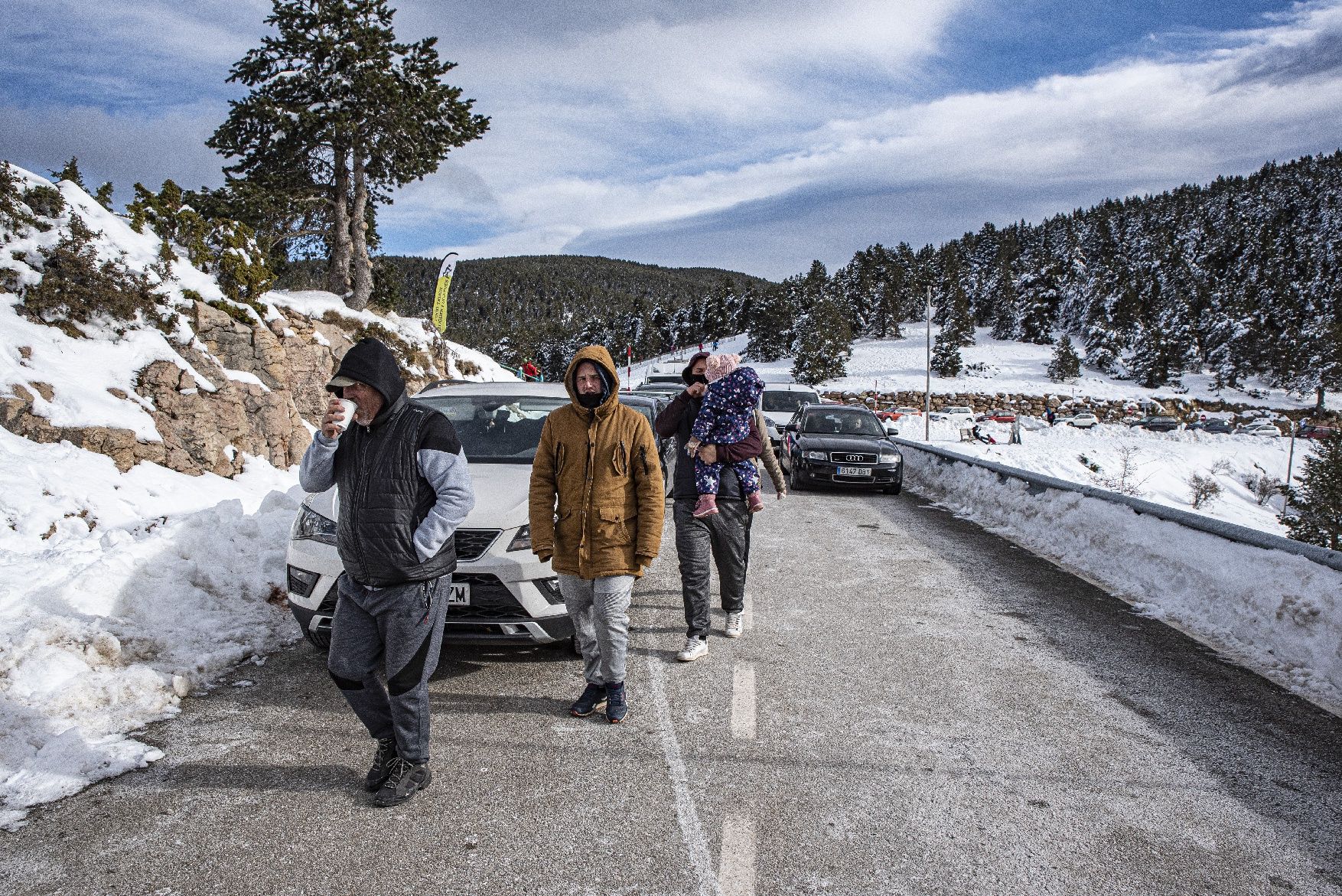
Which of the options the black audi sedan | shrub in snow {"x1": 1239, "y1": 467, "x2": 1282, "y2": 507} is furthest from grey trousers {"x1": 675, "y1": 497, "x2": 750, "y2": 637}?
shrub in snow {"x1": 1239, "y1": 467, "x2": 1282, "y2": 507}

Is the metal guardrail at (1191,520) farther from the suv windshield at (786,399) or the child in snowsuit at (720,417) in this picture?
the suv windshield at (786,399)

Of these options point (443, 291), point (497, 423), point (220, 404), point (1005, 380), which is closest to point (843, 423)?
point (497, 423)

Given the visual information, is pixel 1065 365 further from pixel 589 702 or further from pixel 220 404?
pixel 589 702

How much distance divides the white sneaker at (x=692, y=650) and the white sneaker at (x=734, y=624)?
0.42 metres

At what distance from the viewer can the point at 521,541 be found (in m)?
4.47

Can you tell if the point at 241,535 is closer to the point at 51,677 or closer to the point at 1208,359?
the point at 51,677

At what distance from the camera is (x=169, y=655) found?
14.9 feet

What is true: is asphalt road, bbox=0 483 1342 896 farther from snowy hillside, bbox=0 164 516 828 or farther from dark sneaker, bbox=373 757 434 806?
snowy hillside, bbox=0 164 516 828

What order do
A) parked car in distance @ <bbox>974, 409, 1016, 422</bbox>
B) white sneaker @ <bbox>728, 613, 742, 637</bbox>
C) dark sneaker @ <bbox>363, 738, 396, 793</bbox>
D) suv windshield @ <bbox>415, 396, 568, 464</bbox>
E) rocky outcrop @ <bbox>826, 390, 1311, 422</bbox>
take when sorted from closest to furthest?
dark sneaker @ <bbox>363, 738, 396, 793</bbox> < white sneaker @ <bbox>728, 613, 742, 637</bbox> < suv windshield @ <bbox>415, 396, 568, 464</bbox> < parked car in distance @ <bbox>974, 409, 1016, 422</bbox> < rocky outcrop @ <bbox>826, 390, 1311, 422</bbox>

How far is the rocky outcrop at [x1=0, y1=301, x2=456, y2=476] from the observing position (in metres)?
8.75

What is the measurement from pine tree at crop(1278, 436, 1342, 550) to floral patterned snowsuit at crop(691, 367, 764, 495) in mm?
19839

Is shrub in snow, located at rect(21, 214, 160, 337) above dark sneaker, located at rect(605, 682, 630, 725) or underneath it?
above

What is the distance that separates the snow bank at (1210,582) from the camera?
15.8 ft

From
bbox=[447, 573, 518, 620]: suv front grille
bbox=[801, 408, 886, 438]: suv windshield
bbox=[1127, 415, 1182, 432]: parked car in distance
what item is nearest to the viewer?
bbox=[447, 573, 518, 620]: suv front grille
